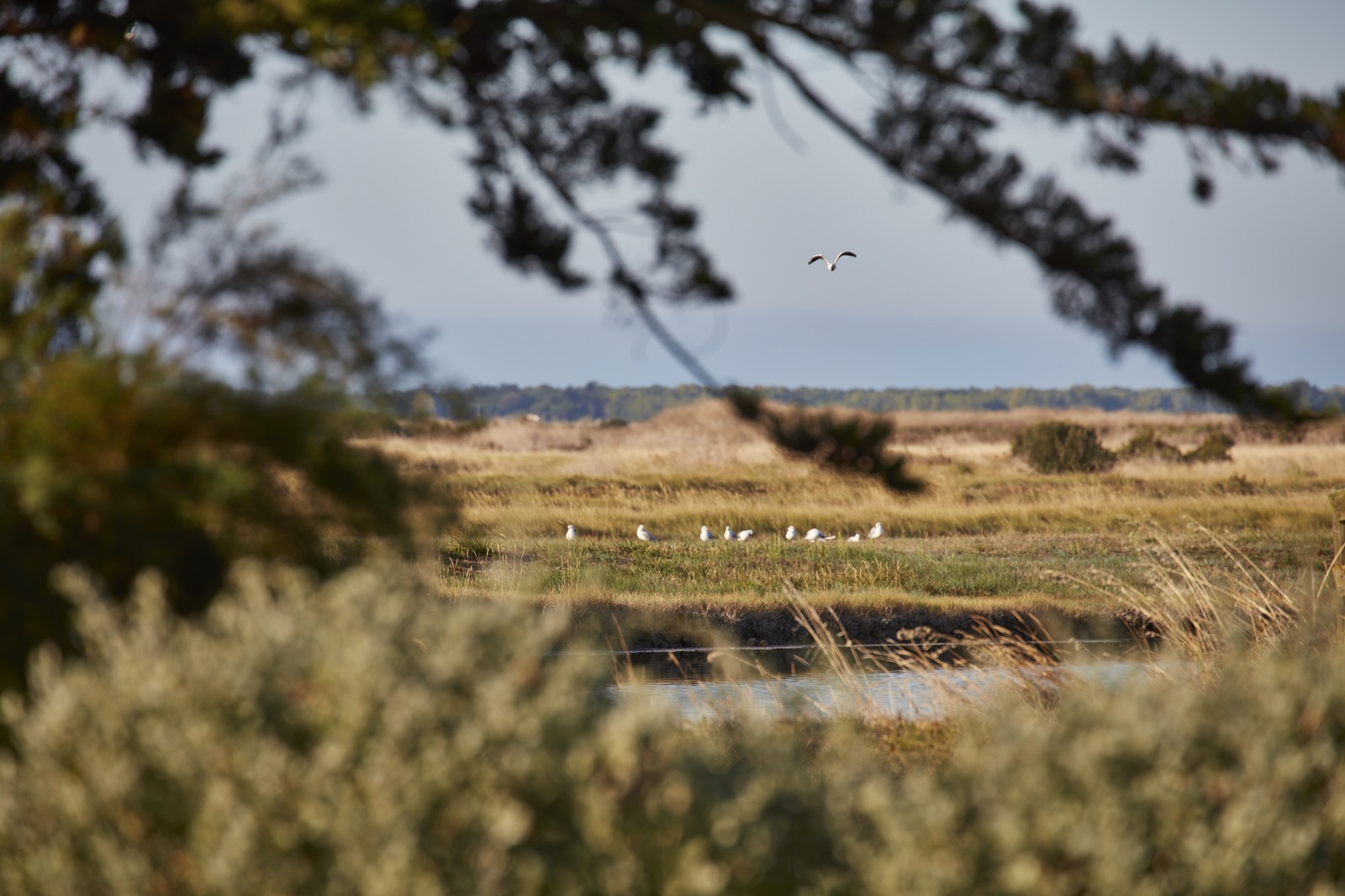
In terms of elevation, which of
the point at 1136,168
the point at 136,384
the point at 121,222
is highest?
the point at 1136,168

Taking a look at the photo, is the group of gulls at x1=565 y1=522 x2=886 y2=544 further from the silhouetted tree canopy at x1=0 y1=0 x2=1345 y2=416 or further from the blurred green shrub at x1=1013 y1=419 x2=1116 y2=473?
the silhouetted tree canopy at x1=0 y1=0 x2=1345 y2=416

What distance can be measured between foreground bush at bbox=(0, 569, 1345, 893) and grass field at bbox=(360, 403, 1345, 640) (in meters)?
0.82

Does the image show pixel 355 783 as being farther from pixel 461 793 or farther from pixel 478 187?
pixel 478 187

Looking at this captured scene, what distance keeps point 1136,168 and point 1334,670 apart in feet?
4.60

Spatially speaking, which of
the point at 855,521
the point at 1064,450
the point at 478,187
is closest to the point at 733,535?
the point at 855,521

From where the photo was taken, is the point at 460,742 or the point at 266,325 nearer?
the point at 460,742

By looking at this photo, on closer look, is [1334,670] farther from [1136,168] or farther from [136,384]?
[136,384]

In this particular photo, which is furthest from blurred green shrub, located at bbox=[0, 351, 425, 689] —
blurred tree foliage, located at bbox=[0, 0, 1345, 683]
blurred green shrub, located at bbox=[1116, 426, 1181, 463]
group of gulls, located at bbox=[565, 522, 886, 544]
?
blurred green shrub, located at bbox=[1116, 426, 1181, 463]

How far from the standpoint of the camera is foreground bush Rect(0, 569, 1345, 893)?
195 centimetres

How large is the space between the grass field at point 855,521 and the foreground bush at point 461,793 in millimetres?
823

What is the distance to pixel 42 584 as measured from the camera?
242cm

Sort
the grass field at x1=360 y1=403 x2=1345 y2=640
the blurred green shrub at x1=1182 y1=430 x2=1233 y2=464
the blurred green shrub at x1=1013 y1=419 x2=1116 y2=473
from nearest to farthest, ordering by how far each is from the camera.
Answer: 1. the grass field at x1=360 y1=403 x2=1345 y2=640
2. the blurred green shrub at x1=1013 y1=419 x2=1116 y2=473
3. the blurred green shrub at x1=1182 y1=430 x2=1233 y2=464

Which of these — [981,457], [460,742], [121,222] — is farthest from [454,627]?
[981,457]

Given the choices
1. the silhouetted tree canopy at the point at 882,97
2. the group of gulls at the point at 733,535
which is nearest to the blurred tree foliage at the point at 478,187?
the silhouetted tree canopy at the point at 882,97
